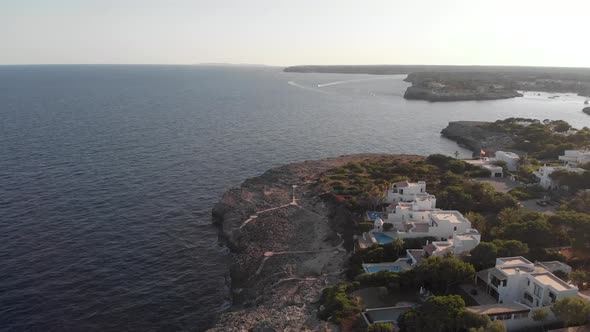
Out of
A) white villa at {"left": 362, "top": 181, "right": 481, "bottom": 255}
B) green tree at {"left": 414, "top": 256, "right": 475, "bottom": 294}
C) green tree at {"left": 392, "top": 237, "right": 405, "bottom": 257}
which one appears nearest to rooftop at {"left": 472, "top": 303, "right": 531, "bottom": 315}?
green tree at {"left": 414, "top": 256, "right": 475, "bottom": 294}

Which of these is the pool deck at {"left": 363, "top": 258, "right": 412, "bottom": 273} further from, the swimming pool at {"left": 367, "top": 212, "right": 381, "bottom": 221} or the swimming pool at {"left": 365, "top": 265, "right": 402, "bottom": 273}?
the swimming pool at {"left": 367, "top": 212, "right": 381, "bottom": 221}

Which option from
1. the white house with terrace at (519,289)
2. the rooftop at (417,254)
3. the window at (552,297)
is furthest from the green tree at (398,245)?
the window at (552,297)

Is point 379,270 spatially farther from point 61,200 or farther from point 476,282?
point 61,200

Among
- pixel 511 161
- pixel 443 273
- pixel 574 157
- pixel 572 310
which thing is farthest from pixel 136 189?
pixel 574 157

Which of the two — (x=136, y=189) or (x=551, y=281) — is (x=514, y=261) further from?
(x=136, y=189)

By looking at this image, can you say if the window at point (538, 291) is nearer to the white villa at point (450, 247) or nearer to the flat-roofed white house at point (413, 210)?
the white villa at point (450, 247)

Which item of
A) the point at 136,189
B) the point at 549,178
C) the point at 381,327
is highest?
the point at 549,178
